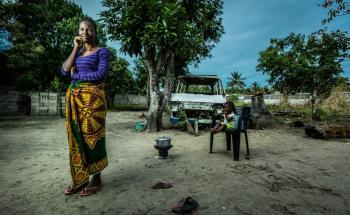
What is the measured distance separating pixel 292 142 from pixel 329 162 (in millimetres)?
2602

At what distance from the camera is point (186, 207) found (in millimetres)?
2760

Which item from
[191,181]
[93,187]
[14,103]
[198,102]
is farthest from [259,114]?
[14,103]

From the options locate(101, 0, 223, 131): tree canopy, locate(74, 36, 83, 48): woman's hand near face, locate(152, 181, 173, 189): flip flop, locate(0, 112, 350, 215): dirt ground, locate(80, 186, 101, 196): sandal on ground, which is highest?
locate(101, 0, 223, 131): tree canopy

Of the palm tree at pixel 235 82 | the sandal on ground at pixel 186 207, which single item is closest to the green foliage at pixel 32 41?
the sandal on ground at pixel 186 207

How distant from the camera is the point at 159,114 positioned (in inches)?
412

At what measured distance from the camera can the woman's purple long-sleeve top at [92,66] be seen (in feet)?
10.2

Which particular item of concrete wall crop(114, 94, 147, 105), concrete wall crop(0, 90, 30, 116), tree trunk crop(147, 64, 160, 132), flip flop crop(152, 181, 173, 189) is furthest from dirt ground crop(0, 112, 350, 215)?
concrete wall crop(114, 94, 147, 105)

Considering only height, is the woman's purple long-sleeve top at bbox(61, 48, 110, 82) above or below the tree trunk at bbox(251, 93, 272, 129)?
above

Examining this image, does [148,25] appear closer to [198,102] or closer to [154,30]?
[154,30]

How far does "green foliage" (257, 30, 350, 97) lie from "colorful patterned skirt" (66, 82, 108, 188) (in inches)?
432

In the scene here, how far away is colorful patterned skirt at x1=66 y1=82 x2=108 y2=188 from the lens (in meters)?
3.12

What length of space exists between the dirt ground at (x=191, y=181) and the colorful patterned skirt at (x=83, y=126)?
38 centimetres

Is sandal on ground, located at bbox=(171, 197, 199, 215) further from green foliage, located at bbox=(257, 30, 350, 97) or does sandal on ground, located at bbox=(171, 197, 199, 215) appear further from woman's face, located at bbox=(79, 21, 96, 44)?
green foliage, located at bbox=(257, 30, 350, 97)

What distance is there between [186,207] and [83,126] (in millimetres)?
1484
